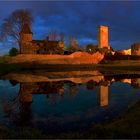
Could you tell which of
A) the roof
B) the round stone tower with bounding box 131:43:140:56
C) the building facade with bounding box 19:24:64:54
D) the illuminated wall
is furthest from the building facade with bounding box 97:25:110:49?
the roof

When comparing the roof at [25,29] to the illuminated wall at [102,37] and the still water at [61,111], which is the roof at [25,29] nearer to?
the illuminated wall at [102,37]

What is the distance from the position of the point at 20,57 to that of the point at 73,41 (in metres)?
40.6

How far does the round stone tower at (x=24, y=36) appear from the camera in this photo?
87.5m

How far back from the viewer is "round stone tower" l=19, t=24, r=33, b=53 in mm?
87525

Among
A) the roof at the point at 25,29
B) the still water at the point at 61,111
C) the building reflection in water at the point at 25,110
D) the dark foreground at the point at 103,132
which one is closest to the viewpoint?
the dark foreground at the point at 103,132

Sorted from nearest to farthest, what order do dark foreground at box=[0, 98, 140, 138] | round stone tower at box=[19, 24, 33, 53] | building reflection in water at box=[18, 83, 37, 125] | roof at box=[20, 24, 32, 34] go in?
1. dark foreground at box=[0, 98, 140, 138]
2. building reflection in water at box=[18, 83, 37, 125]
3. roof at box=[20, 24, 32, 34]
4. round stone tower at box=[19, 24, 33, 53]

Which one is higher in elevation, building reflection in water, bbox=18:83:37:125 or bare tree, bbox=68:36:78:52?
bare tree, bbox=68:36:78:52

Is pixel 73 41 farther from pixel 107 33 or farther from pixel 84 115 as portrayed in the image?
pixel 84 115

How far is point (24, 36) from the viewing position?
92562 millimetres

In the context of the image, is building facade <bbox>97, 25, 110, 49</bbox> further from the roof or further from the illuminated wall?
the roof

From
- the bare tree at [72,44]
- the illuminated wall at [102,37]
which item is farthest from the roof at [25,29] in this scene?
the illuminated wall at [102,37]

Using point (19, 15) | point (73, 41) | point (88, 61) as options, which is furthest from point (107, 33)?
point (19, 15)

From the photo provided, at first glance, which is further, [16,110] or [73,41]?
[73,41]

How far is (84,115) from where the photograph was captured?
15898 mm
